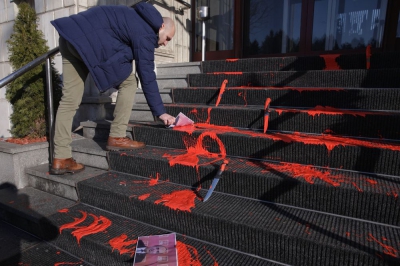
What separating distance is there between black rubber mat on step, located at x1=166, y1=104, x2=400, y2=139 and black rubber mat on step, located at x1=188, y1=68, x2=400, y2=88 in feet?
1.51

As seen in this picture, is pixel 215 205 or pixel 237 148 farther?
pixel 237 148

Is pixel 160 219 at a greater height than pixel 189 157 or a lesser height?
lesser

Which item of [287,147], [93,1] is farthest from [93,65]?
[93,1]

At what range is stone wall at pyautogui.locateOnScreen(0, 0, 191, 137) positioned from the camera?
3316 mm

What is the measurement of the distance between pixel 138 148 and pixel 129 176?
1.00 feet

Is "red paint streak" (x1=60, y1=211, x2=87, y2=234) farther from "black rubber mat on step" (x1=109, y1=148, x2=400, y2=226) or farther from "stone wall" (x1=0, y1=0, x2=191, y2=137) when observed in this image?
"stone wall" (x1=0, y1=0, x2=191, y2=137)

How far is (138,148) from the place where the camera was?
2.42 m

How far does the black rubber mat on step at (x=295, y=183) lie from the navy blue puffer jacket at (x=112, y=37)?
721 mm

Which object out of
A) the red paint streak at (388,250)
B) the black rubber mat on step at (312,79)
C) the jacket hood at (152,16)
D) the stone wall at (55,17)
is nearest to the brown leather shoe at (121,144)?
the jacket hood at (152,16)

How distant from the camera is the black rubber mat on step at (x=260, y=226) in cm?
123

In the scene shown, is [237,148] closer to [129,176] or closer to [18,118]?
[129,176]

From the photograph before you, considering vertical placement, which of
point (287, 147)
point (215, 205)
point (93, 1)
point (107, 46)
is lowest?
point (215, 205)

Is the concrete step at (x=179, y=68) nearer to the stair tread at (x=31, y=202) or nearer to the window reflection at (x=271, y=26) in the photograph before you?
the window reflection at (x=271, y=26)

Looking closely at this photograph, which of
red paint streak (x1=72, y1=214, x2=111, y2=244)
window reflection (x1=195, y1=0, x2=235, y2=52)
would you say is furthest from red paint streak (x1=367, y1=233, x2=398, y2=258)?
window reflection (x1=195, y1=0, x2=235, y2=52)
